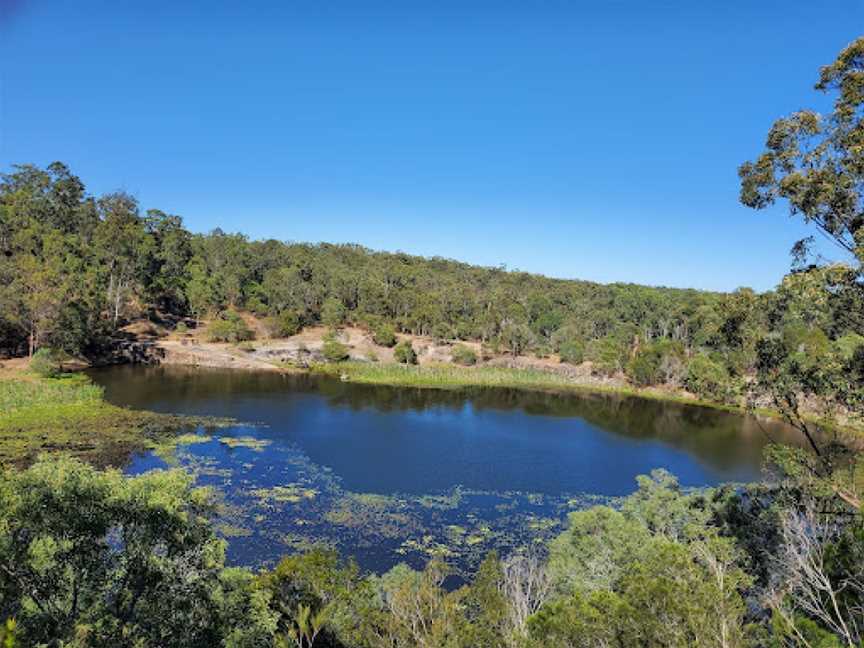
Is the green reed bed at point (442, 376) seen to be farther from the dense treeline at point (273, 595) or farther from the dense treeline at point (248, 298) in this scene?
the dense treeline at point (273, 595)

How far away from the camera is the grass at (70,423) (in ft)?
96.7

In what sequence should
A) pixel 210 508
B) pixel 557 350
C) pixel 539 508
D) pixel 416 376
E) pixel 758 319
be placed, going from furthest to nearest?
pixel 557 350 < pixel 416 376 < pixel 539 508 < pixel 758 319 < pixel 210 508

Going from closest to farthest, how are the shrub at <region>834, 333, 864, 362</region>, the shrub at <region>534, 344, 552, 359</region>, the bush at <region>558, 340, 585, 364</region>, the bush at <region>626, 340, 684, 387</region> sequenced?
the shrub at <region>834, 333, 864, 362</region>
the bush at <region>626, 340, 684, 387</region>
the bush at <region>558, 340, 585, 364</region>
the shrub at <region>534, 344, 552, 359</region>

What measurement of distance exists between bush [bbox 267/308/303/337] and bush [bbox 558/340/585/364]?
35.6m

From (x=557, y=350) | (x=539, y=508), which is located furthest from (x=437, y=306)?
(x=539, y=508)

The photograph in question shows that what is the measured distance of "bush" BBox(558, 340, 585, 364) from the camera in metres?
75.2

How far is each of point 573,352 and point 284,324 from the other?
3753 centimetres

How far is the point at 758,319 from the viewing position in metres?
15.0

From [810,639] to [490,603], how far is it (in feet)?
20.1

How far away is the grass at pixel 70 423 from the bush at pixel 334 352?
27.3 meters

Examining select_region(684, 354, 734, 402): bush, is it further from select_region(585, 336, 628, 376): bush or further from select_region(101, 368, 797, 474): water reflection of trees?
select_region(585, 336, 628, 376): bush

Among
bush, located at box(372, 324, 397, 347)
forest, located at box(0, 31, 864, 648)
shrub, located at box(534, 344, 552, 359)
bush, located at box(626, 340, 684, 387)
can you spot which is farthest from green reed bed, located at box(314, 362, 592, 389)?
forest, located at box(0, 31, 864, 648)

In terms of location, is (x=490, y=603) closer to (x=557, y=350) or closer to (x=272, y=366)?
(x=272, y=366)

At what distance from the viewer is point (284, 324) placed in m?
74.1
